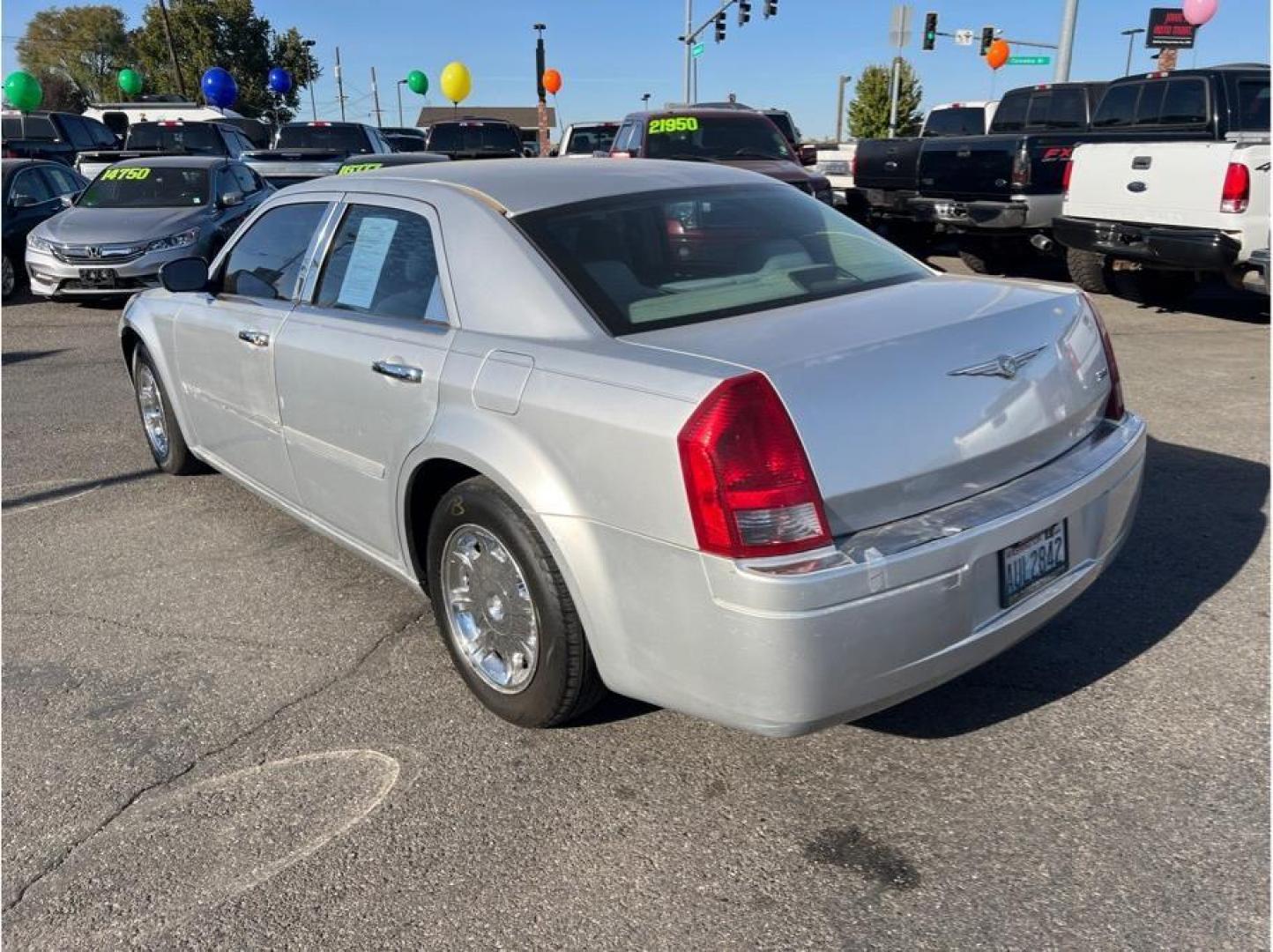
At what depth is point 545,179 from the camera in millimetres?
3471

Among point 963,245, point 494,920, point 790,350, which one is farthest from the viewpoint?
point 963,245

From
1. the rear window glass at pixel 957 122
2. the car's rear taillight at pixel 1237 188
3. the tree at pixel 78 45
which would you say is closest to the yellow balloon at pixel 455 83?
the rear window glass at pixel 957 122

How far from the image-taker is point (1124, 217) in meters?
8.84

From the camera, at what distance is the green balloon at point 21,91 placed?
23234mm

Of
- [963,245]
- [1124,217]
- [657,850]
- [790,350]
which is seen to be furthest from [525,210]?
[963,245]

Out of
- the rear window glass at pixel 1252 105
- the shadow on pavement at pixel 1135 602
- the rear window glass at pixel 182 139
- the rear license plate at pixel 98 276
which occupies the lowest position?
the shadow on pavement at pixel 1135 602

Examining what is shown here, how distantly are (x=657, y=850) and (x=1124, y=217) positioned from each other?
321 inches

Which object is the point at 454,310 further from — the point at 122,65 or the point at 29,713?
the point at 122,65

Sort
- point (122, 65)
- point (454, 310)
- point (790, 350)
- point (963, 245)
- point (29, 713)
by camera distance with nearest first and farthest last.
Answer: point (790, 350)
point (454, 310)
point (29, 713)
point (963, 245)
point (122, 65)

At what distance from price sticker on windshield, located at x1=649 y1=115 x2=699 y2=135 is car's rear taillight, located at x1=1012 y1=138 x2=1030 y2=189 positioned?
145 inches

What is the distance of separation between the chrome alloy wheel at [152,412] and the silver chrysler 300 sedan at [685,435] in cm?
182

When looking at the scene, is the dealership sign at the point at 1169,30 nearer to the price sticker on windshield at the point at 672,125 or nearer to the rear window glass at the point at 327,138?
the price sticker on windshield at the point at 672,125

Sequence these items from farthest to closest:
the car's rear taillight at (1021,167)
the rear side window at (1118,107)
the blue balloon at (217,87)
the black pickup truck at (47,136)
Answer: the blue balloon at (217,87)
the black pickup truck at (47,136)
the rear side window at (1118,107)
the car's rear taillight at (1021,167)

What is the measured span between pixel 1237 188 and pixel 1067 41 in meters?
11.9
